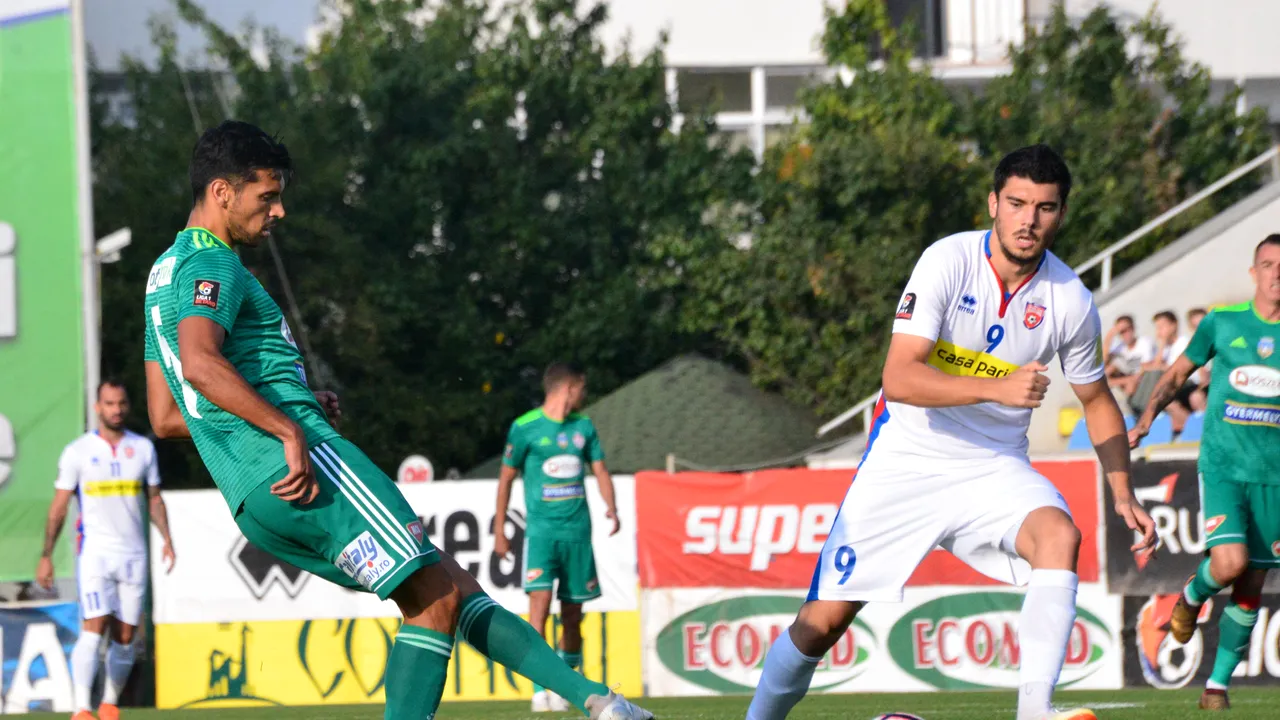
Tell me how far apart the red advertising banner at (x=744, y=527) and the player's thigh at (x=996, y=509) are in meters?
7.07

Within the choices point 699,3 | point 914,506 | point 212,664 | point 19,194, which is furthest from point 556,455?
point 699,3

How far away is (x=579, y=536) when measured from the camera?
40.1ft

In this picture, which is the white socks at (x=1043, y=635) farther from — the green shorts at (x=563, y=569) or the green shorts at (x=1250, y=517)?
the green shorts at (x=563, y=569)

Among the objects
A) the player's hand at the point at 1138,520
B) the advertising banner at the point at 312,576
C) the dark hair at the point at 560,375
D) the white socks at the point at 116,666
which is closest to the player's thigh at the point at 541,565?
the dark hair at the point at 560,375

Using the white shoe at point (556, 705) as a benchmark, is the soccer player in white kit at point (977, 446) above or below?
above

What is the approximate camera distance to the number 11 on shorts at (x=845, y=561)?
20.3 feet

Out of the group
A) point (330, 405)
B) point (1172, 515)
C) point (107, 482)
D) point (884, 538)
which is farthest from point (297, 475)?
point (1172, 515)

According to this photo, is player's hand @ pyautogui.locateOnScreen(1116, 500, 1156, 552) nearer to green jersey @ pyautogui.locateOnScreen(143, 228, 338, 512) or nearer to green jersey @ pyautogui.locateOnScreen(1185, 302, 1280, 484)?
green jersey @ pyautogui.locateOnScreen(143, 228, 338, 512)

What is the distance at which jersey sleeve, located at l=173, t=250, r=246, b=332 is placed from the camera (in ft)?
17.1

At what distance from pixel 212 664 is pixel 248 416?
9.59 m

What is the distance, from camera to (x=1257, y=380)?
366 inches

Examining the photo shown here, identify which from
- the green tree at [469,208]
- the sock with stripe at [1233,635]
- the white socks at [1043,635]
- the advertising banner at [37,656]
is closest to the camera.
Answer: the white socks at [1043,635]

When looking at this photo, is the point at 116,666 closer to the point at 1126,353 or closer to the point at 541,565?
the point at 541,565

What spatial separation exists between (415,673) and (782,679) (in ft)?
5.03
